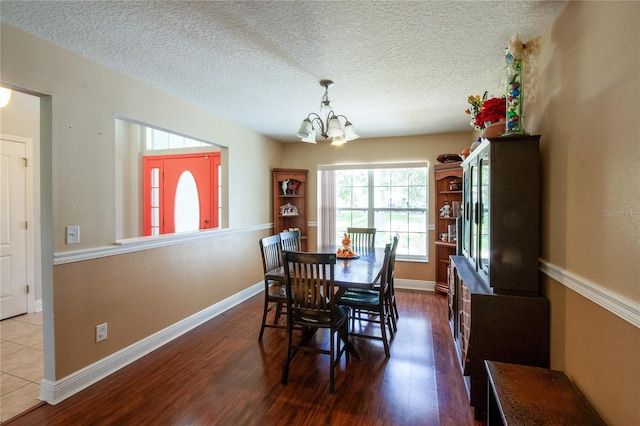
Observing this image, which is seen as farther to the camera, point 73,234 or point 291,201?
point 291,201

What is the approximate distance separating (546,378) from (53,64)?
3462mm

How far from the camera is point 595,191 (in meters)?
1.31

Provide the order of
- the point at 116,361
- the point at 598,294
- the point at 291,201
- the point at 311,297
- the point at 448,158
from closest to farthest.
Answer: the point at 598,294
the point at 311,297
the point at 116,361
the point at 448,158
the point at 291,201

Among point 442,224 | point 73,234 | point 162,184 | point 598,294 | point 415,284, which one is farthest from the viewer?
point 162,184

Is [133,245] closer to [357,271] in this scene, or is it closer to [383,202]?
[357,271]

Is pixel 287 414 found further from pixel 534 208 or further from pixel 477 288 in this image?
pixel 534 208

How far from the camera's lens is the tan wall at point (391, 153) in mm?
4406

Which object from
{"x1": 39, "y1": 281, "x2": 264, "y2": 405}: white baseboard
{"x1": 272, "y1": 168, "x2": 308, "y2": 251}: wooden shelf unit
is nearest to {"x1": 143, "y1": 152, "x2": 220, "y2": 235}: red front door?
{"x1": 272, "y1": 168, "x2": 308, "y2": 251}: wooden shelf unit

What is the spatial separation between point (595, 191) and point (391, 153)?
3.45 metres

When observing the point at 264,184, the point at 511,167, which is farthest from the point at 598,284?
the point at 264,184

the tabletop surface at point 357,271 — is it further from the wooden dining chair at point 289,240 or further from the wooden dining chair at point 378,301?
the wooden dining chair at point 289,240

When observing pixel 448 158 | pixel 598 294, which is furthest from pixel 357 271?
pixel 448 158

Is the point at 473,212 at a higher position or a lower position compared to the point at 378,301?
higher

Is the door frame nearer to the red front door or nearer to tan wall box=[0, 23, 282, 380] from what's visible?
the red front door
